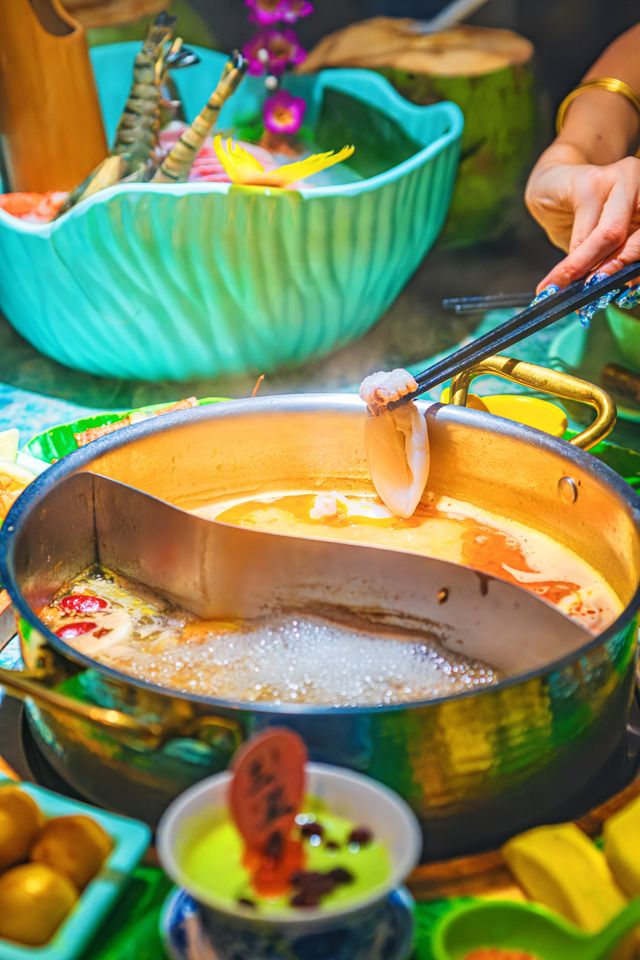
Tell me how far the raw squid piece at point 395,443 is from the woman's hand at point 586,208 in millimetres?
438

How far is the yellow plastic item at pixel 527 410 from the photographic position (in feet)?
7.22

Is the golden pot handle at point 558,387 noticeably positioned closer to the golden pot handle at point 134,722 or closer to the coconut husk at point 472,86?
the golden pot handle at point 134,722

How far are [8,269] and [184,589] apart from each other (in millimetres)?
1687

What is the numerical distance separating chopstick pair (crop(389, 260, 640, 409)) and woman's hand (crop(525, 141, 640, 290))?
133 mm

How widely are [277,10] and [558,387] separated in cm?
246

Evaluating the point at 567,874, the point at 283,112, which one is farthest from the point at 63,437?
the point at 283,112

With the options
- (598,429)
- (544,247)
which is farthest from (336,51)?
(598,429)

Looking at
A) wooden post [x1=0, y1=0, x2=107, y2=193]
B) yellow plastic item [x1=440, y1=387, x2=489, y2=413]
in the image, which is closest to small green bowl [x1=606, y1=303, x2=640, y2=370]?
yellow plastic item [x1=440, y1=387, x2=489, y2=413]

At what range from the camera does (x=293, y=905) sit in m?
0.95

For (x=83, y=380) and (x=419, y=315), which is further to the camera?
(x=419, y=315)

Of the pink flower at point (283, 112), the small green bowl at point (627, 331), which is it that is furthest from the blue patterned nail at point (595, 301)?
the pink flower at point (283, 112)

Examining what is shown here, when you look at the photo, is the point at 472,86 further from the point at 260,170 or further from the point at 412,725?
the point at 412,725

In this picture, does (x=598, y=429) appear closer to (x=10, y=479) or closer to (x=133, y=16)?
(x=10, y=479)

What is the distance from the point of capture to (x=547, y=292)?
1.99 m
